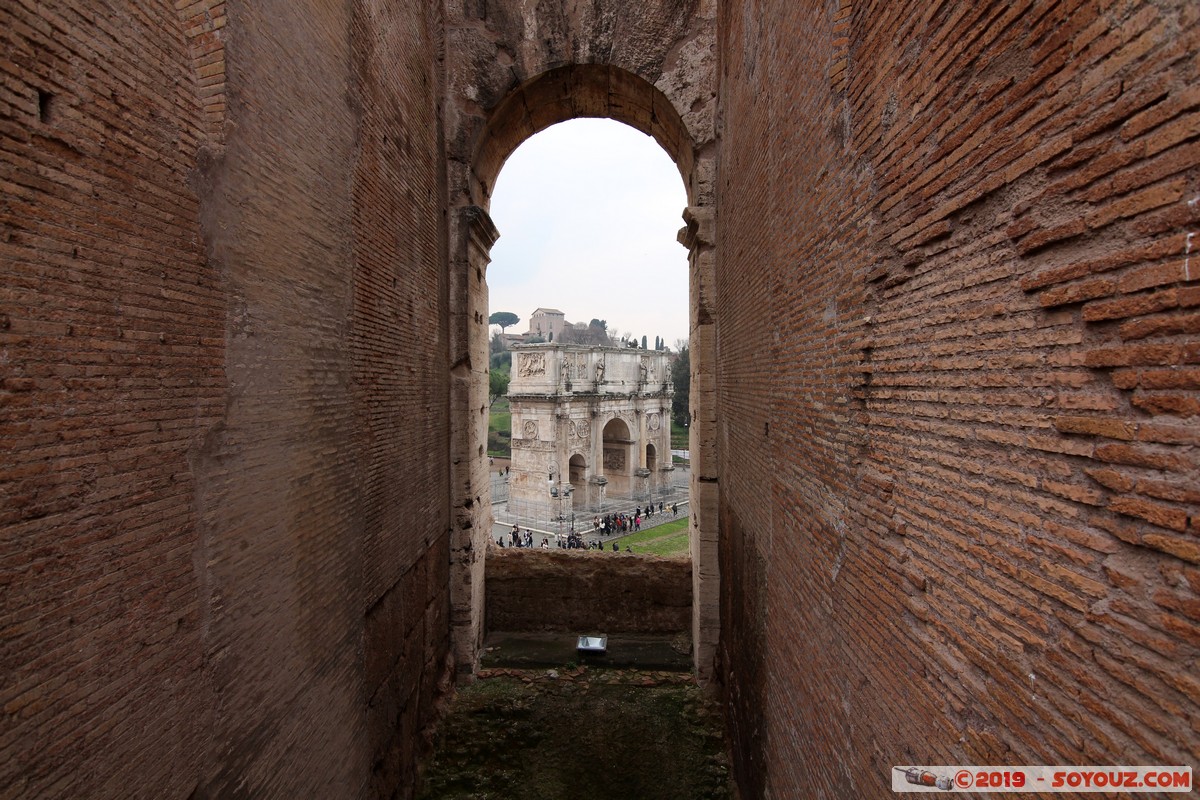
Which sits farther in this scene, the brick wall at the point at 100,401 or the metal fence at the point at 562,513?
the metal fence at the point at 562,513

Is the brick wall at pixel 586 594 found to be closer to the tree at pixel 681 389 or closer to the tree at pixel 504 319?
the tree at pixel 681 389

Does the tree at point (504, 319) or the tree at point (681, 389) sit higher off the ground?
the tree at point (504, 319)

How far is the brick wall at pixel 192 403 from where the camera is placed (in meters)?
2.05

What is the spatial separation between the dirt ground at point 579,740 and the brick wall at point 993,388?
10.1 feet

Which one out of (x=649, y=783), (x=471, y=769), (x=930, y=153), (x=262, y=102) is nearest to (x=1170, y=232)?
(x=930, y=153)

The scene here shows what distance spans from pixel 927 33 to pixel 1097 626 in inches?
86.0

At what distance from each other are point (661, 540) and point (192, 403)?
21493 mm

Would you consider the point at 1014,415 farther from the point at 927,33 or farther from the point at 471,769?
the point at 471,769

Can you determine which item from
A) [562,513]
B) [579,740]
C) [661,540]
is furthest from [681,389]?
[579,740]

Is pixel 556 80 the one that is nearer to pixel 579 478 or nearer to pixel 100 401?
pixel 100 401

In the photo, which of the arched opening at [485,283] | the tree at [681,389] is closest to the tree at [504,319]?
the tree at [681,389]

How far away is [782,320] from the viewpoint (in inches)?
164

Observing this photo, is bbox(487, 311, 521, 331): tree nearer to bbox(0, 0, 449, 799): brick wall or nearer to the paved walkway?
the paved walkway

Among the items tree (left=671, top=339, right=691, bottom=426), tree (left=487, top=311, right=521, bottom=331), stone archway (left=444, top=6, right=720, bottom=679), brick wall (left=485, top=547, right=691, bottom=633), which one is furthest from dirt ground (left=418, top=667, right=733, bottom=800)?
tree (left=487, top=311, right=521, bottom=331)
